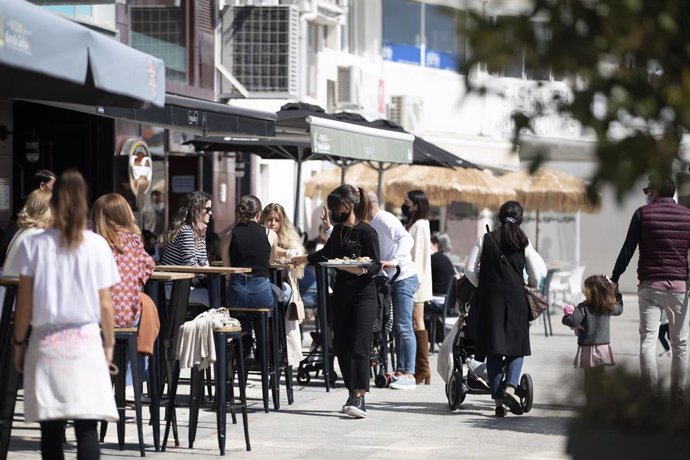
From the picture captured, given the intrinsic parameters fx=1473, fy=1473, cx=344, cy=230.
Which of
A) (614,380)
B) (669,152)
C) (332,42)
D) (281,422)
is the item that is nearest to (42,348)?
(614,380)

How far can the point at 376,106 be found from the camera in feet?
116

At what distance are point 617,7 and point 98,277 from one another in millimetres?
3704

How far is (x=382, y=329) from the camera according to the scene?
553 inches

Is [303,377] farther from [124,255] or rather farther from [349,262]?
[124,255]

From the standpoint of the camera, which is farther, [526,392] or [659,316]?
[659,316]

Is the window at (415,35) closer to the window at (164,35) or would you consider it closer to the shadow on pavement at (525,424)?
the window at (164,35)

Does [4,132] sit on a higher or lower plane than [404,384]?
higher

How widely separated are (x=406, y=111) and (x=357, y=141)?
20795 millimetres

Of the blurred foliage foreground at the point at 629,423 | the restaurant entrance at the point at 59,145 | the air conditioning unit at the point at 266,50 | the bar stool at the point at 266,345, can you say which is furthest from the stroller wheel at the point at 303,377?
the air conditioning unit at the point at 266,50

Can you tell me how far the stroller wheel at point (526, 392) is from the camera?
12078mm

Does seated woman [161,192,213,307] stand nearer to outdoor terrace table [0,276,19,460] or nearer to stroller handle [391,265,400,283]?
stroller handle [391,265,400,283]

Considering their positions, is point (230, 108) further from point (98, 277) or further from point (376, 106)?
point (376, 106)

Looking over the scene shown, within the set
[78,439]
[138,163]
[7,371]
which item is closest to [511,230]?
[7,371]

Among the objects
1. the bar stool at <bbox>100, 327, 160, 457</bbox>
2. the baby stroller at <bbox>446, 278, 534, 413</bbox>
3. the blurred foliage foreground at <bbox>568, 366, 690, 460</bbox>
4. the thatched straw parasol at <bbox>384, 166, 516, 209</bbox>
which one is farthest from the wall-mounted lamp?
the blurred foliage foreground at <bbox>568, 366, 690, 460</bbox>
